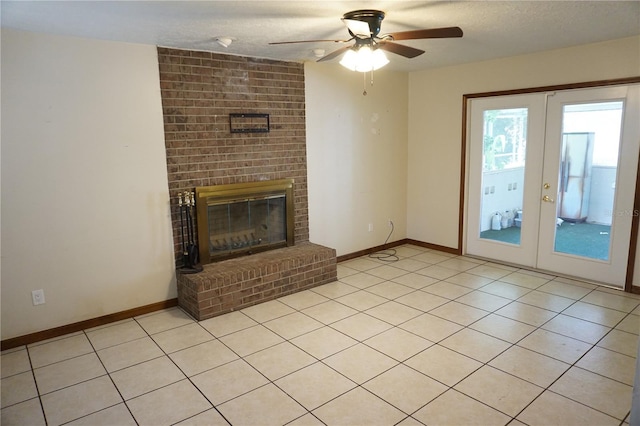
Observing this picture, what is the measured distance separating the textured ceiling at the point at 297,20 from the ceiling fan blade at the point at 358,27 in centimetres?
12

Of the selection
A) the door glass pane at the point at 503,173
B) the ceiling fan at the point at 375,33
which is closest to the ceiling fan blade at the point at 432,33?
the ceiling fan at the point at 375,33

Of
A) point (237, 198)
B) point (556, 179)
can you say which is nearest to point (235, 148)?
point (237, 198)

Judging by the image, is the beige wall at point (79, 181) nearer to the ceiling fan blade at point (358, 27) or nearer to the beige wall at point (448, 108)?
the ceiling fan blade at point (358, 27)

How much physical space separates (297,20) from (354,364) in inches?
92.0

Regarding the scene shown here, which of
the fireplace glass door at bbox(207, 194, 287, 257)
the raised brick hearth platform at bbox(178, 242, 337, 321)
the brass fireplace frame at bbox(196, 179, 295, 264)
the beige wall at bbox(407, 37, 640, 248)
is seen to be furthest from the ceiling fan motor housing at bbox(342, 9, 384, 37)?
the beige wall at bbox(407, 37, 640, 248)

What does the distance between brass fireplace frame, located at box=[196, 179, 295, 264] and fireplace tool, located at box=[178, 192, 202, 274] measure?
64mm

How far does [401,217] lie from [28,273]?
13.8ft

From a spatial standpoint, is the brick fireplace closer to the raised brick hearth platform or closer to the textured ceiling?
the raised brick hearth platform

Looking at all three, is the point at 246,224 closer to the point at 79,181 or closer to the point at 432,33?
the point at 79,181

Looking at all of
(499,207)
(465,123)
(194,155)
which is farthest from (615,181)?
(194,155)

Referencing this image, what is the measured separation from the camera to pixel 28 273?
310 cm

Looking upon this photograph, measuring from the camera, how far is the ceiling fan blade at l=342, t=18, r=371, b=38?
2.45m

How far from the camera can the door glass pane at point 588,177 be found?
12.7 ft

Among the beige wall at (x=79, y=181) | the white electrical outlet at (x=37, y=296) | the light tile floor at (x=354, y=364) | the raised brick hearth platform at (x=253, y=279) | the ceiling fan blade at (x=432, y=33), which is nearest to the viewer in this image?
the light tile floor at (x=354, y=364)
